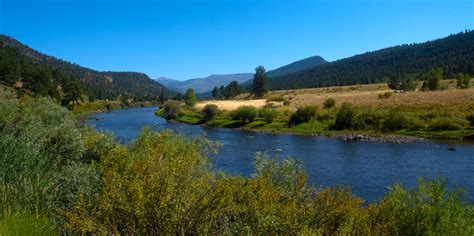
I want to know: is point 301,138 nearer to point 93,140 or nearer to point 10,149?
point 93,140

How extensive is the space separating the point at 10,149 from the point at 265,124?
75.0 meters

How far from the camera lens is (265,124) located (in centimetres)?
9056

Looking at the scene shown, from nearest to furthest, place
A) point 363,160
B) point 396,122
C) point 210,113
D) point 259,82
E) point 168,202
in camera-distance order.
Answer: point 168,202 < point 363,160 < point 396,122 < point 210,113 < point 259,82

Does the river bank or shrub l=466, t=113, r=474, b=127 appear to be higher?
shrub l=466, t=113, r=474, b=127

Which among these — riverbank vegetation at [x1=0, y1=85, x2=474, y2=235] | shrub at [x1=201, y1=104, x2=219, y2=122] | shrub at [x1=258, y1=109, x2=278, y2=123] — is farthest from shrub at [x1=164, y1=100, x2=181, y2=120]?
riverbank vegetation at [x1=0, y1=85, x2=474, y2=235]

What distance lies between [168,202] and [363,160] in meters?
40.1

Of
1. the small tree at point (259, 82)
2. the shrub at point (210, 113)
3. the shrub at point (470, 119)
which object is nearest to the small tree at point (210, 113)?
the shrub at point (210, 113)

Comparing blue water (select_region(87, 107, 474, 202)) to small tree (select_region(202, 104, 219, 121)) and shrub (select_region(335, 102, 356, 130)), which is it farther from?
small tree (select_region(202, 104, 219, 121))

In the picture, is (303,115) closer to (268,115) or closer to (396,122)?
(268,115)

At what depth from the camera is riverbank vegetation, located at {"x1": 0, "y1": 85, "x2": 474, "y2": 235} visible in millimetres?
11102

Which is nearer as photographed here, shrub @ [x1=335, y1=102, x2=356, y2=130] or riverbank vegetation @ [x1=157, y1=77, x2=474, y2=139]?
riverbank vegetation @ [x1=157, y1=77, x2=474, y2=139]

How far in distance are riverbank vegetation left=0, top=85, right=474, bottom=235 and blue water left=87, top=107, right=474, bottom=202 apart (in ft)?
29.4

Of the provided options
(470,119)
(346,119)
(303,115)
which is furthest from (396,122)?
(303,115)

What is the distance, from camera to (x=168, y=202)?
443 inches
